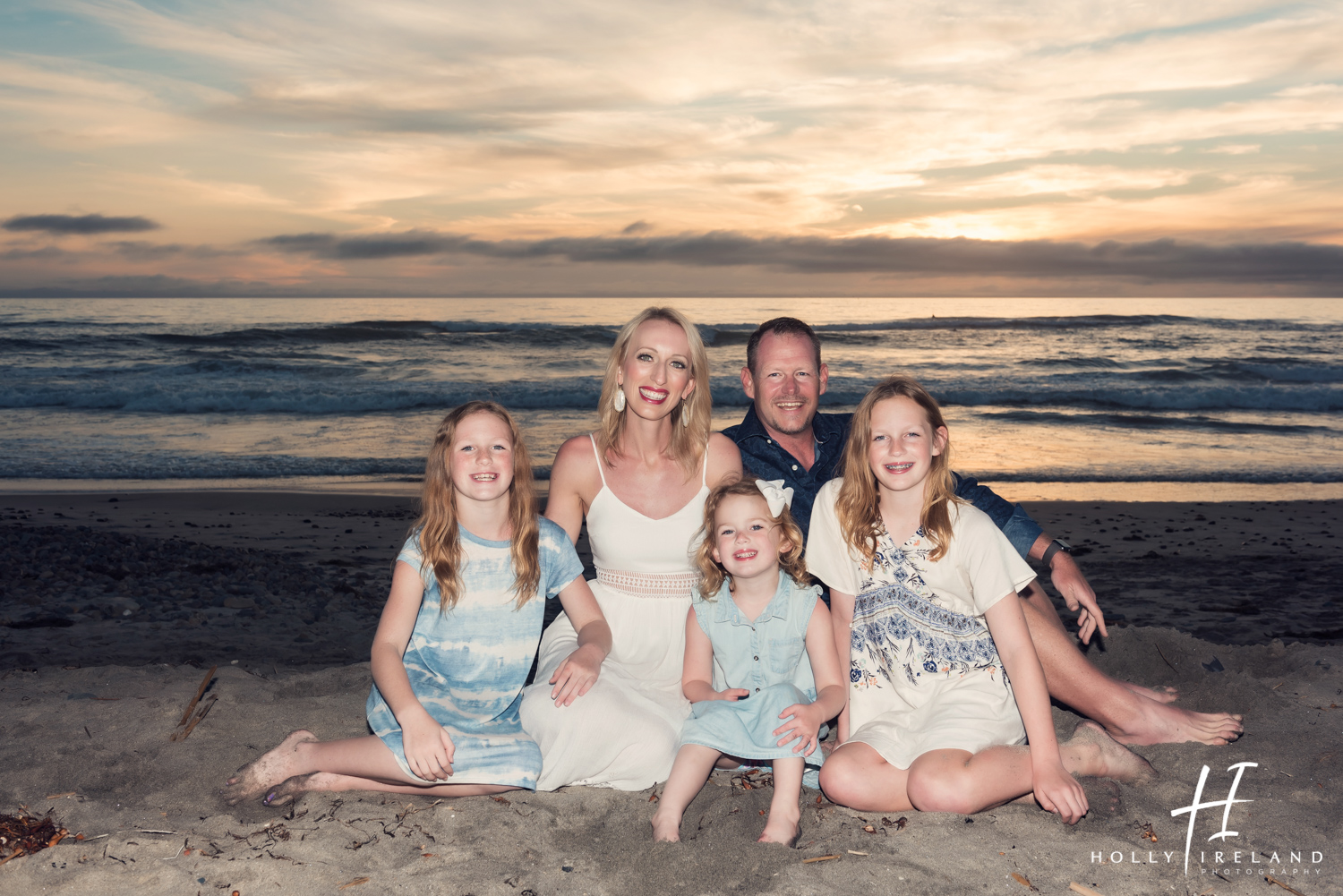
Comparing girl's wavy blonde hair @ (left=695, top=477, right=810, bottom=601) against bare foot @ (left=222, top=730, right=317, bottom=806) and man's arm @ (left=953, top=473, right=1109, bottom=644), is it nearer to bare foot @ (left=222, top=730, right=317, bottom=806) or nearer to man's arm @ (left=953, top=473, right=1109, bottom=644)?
man's arm @ (left=953, top=473, right=1109, bottom=644)

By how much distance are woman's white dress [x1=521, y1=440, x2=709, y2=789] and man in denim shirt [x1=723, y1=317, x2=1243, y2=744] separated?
0.58m

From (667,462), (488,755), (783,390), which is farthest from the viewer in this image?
(783,390)

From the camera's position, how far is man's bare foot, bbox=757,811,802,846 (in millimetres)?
2605

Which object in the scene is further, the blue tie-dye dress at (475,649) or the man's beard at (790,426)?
the man's beard at (790,426)

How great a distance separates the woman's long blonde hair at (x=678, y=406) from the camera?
3.46 metres

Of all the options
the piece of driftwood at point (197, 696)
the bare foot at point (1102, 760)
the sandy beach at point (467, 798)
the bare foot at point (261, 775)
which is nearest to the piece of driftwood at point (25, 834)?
the sandy beach at point (467, 798)

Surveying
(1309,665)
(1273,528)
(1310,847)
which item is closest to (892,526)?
(1310,847)

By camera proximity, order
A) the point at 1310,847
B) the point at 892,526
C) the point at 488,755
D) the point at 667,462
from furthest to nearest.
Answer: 1. the point at 667,462
2. the point at 892,526
3. the point at 488,755
4. the point at 1310,847

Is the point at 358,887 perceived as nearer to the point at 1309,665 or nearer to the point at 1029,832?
the point at 1029,832

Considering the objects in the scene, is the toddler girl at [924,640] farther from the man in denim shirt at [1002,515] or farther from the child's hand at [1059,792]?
the man in denim shirt at [1002,515]

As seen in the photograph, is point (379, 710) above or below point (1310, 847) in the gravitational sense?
above

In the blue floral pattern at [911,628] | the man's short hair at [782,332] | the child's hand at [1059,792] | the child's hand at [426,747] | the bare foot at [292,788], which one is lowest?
the bare foot at [292,788]

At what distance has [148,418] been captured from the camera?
580 inches

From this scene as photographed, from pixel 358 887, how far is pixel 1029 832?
78.5 inches
